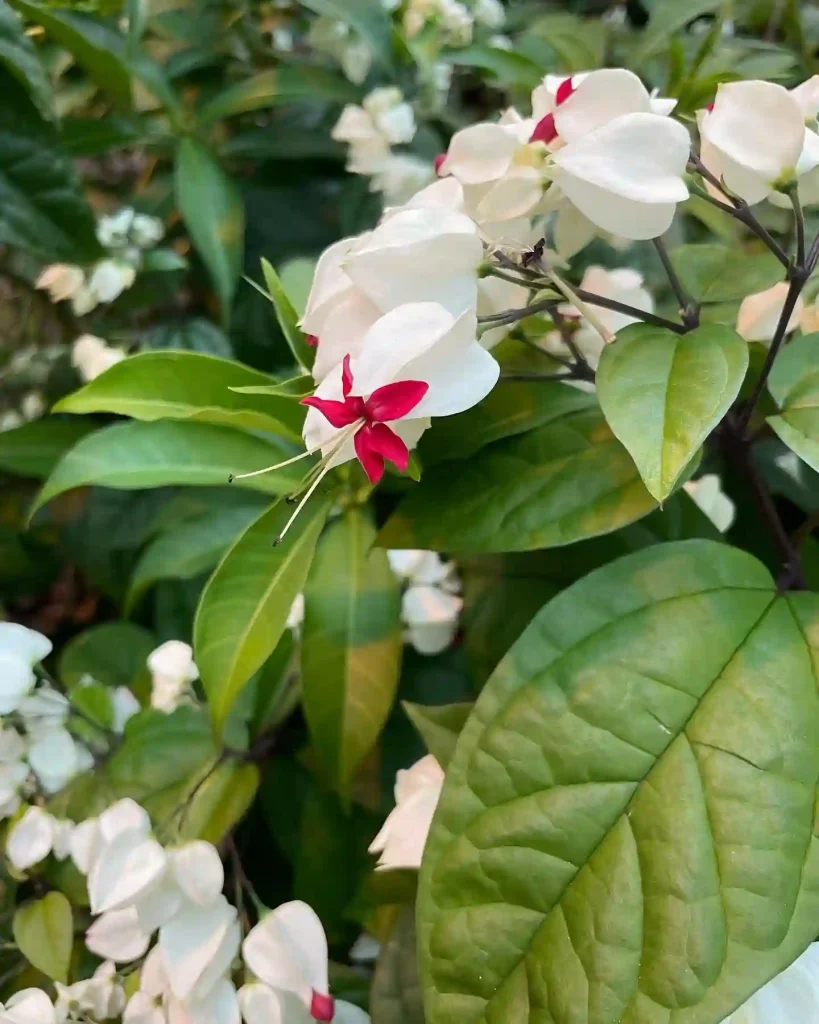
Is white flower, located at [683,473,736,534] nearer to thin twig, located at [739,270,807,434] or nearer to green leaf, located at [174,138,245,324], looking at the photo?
thin twig, located at [739,270,807,434]

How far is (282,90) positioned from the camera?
2.95 feet

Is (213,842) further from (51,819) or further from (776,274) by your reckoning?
(776,274)

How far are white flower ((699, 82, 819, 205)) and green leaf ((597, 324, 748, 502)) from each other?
7 centimetres

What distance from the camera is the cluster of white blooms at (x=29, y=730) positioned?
55 centimetres

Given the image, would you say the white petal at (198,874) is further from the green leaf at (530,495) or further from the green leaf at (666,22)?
Result: the green leaf at (666,22)

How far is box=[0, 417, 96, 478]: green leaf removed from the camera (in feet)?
2.80

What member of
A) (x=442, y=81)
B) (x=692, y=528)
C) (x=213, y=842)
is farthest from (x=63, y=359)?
(x=692, y=528)

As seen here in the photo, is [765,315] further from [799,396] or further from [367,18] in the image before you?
[367,18]

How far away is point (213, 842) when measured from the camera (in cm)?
55

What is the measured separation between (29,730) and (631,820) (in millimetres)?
436

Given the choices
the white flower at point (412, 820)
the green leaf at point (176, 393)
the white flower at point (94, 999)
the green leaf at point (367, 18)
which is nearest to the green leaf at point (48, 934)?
the white flower at point (94, 999)

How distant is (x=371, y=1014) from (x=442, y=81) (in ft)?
2.82

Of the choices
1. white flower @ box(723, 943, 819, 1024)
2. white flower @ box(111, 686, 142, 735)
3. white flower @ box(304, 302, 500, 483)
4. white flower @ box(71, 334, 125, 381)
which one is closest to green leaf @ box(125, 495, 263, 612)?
white flower @ box(111, 686, 142, 735)

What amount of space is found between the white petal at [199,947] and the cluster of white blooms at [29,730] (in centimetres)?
16
